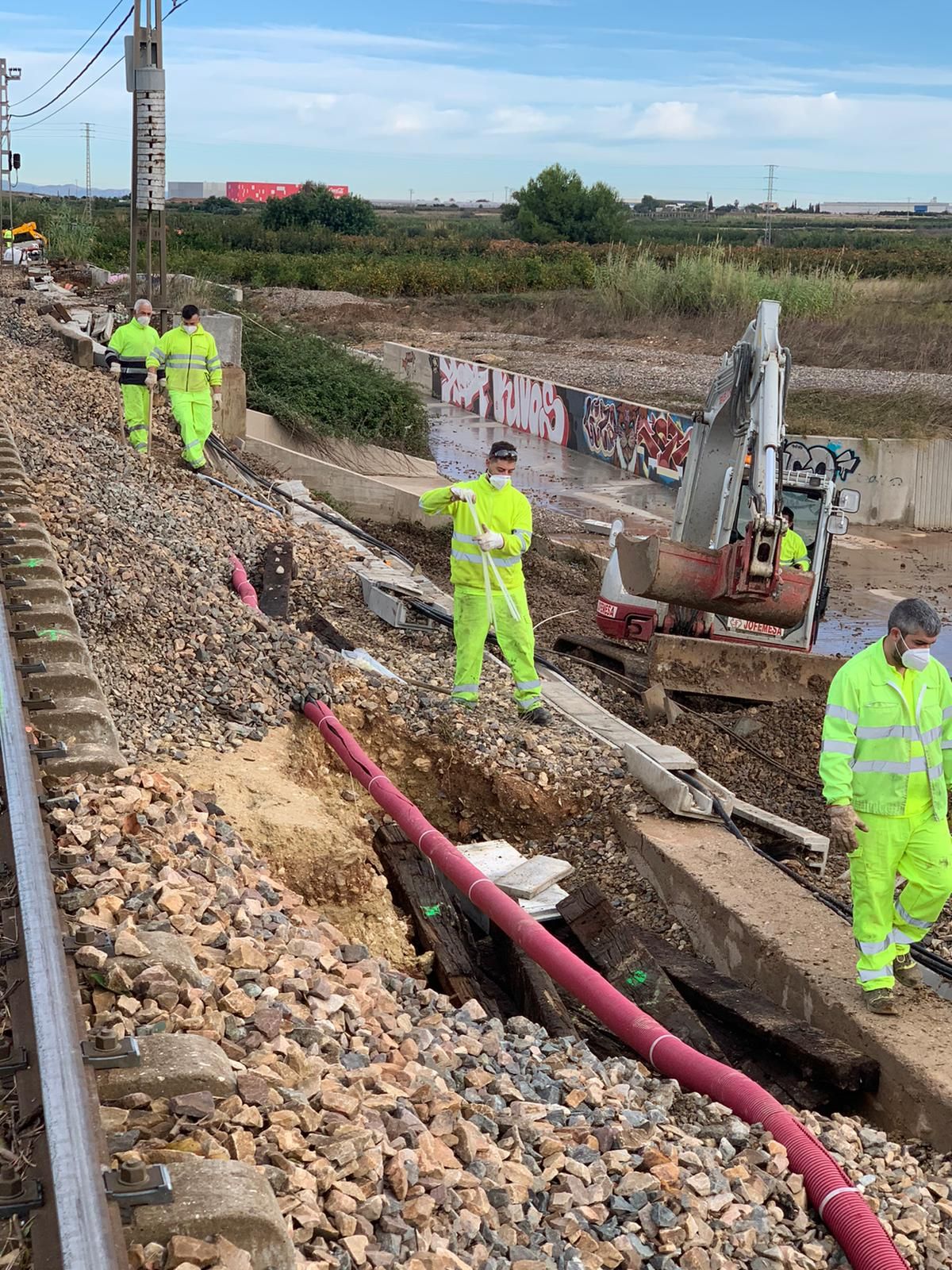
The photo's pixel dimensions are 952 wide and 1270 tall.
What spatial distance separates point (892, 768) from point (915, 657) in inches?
21.4

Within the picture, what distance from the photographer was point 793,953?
23.9ft

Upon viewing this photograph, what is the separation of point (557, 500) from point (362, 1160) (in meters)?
23.3

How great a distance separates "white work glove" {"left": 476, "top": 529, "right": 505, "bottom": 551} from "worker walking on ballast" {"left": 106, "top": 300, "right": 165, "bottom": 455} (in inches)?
285

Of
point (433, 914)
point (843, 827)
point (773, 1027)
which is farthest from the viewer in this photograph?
point (433, 914)

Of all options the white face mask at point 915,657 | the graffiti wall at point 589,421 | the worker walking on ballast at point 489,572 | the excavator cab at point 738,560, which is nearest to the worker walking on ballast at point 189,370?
the excavator cab at point 738,560

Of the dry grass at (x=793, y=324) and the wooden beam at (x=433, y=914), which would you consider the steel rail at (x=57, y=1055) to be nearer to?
the wooden beam at (x=433, y=914)

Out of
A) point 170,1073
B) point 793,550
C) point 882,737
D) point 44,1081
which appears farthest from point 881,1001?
point 793,550

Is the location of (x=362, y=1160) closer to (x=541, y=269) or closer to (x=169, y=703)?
(x=169, y=703)

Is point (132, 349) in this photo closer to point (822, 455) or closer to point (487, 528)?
point (487, 528)

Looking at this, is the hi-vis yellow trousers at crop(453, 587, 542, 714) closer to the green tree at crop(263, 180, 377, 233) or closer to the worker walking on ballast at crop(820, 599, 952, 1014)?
the worker walking on ballast at crop(820, 599, 952, 1014)

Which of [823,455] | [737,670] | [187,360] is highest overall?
[187,360]

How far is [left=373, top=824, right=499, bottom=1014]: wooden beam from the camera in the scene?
6.98 metres

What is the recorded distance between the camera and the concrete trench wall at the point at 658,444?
2567 cm

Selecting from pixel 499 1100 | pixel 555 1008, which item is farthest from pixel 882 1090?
pixel 499 1100
